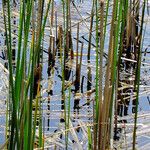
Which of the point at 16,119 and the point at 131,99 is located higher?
the point at 16,119

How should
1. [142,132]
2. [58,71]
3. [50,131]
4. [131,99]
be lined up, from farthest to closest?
[58,71]
[131,99]
[50,131]
[142,132]

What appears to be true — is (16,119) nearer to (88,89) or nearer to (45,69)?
(88,89)

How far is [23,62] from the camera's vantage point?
4.76 ft

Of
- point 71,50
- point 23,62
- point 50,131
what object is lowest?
point 50,131

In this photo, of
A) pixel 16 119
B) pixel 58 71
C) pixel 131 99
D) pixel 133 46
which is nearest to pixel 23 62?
pixel 16 119

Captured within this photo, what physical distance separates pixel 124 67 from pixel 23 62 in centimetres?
284

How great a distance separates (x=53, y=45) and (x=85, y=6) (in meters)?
2.42

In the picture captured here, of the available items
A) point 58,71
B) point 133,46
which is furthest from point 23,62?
point 133,46

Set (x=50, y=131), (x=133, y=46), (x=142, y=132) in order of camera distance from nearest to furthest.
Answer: (x=142, y=132) < (x=50, y=131) < (x=133, y=46)

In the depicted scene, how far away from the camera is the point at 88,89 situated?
12.1 feet

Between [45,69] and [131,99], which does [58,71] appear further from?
[131,99]

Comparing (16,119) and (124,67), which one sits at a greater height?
(16,119)

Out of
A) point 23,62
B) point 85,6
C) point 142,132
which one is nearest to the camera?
point 23,62

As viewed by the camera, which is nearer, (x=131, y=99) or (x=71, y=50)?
(x=131, y=99)
